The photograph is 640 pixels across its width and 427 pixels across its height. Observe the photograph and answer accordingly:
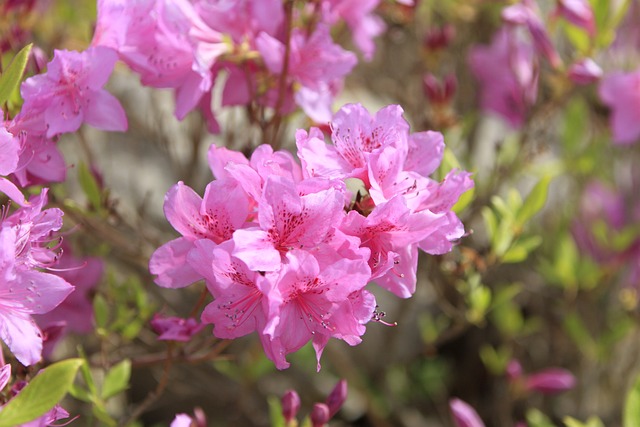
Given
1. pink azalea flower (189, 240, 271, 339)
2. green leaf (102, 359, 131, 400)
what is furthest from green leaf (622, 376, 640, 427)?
green leaf (102, 359, 131, 400)

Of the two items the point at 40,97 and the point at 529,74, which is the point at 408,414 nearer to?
the point at 529,74

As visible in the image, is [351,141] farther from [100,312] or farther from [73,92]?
[100,312]

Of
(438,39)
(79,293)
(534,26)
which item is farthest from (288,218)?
(438,39)

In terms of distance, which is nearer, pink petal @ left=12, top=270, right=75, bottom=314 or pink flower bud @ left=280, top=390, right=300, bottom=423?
pink petal @ left=12, top=270, right=75, bottom=314

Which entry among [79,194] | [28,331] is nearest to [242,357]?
[79,194]

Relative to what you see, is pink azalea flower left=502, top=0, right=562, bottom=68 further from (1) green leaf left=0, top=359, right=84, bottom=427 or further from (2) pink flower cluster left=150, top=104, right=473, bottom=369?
(1) green leaf left=0, top=359, right=84, bottom=427

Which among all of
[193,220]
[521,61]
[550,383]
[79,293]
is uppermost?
[193,220]
